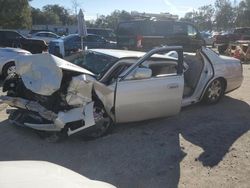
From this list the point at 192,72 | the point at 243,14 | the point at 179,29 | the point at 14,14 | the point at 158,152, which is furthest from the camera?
the point at 243,14

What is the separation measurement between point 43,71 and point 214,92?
4.22m

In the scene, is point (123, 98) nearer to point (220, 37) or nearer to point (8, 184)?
point (8, 184)

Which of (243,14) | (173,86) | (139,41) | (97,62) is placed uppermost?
(97,62)

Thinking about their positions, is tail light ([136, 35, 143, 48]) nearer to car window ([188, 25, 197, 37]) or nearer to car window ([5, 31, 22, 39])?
car window ([188, 25, 197, 37])

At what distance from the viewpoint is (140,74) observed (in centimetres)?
657

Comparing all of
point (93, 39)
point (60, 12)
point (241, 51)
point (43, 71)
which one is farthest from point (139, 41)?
point (60, 12)

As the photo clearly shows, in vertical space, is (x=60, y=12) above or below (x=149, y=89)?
below

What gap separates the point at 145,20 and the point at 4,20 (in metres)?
35.2

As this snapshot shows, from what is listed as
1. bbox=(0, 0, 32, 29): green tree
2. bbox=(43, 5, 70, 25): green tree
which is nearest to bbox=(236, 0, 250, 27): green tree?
bbox=(0, 0, 32, 29): green tree

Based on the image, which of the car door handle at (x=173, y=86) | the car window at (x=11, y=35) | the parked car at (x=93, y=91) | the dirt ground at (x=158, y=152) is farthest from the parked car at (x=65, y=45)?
the car door handle at (x=173, y=86)

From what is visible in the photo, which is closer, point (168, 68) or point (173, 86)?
point (173, 86)

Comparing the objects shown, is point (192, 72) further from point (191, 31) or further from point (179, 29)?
point (191, 31)

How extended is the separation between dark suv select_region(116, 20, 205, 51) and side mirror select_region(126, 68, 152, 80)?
455 inches

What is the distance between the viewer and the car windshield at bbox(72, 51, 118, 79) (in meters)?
6.79
